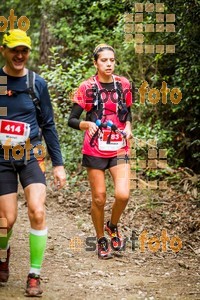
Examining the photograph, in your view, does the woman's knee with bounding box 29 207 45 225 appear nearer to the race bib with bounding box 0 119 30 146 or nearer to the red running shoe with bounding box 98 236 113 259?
the race bib with bounding box 0 119 30 146

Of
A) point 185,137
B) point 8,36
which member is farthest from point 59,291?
point 185,137

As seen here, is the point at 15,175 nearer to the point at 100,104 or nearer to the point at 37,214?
the point at 37,214

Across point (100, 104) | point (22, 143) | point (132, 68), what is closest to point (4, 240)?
point (22, 143)

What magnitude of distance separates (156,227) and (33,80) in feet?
11.4

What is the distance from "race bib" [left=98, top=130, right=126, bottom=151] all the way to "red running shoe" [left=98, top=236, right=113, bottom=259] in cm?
96

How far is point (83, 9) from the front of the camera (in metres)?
11.2

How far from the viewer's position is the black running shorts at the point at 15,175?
15.9 ft

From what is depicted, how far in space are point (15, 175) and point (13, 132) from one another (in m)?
0.37

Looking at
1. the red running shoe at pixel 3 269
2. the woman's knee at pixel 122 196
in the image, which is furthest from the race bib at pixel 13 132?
the woman's knee at pixel 122 196

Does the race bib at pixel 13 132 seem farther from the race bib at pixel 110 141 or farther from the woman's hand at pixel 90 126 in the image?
the race bib at pixel 110 141

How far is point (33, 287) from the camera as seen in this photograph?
4.83 meters

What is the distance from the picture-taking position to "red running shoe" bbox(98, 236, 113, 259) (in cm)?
623

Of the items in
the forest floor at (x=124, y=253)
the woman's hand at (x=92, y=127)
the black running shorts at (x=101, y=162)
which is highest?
the woman's hand at (x=92, y=127)

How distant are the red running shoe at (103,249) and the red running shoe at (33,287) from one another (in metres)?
1.44
